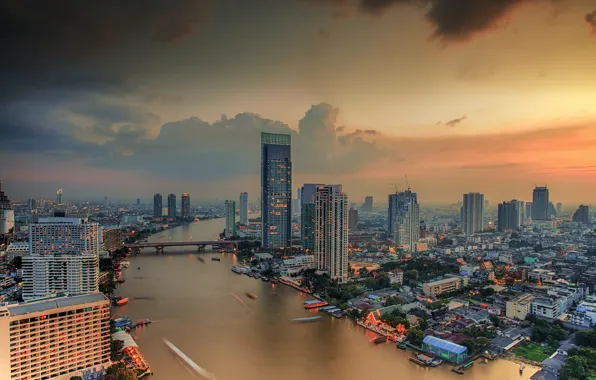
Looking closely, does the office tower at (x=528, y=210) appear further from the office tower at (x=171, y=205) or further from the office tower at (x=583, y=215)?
the office tower at (x=171, y=205)

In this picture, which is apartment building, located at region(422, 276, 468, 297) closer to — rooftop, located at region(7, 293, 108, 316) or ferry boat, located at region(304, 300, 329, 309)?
ferry boat, located at region(304, 300, 329, 309)

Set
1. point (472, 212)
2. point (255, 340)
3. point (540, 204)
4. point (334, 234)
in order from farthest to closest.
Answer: point (540, 204)
point (472, 212)
point (334, 234)
point (255, 340)

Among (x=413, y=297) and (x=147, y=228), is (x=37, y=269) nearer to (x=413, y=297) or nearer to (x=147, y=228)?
(x=413, y=297)

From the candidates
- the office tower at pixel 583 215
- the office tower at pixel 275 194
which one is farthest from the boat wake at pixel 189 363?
the office tower at pixel 583 215

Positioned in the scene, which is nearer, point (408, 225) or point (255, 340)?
point (255, 340)

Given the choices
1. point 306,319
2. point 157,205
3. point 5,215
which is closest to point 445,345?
point 306,319

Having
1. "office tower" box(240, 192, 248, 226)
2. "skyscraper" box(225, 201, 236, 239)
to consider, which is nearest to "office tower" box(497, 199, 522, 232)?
"skyscraper" box(225, 201, 236, 239)

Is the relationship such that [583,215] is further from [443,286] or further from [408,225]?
[443,286]
